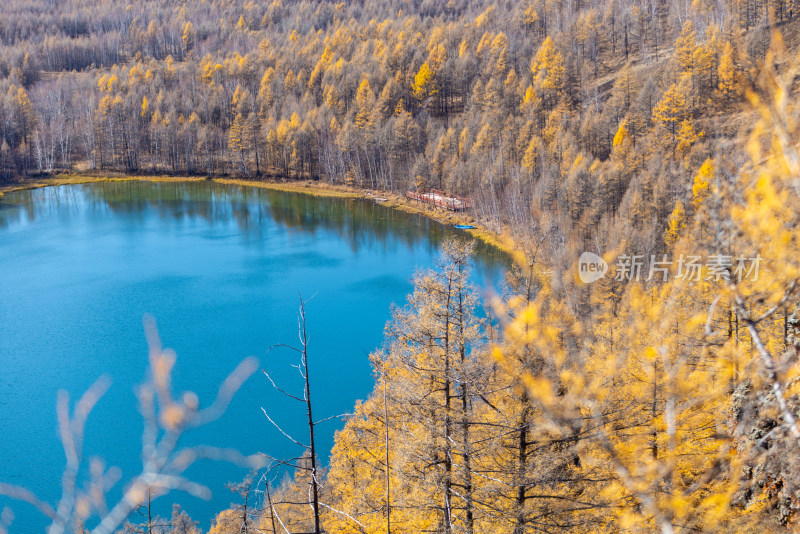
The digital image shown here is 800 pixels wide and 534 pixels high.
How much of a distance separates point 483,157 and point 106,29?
79641 mm

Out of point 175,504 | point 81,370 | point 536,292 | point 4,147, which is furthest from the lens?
point 4,147

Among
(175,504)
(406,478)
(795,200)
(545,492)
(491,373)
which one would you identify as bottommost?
(175,504)

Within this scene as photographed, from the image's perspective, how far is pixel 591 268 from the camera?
17844 millimetres

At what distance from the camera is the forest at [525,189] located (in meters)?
1.40

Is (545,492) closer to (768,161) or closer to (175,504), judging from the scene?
(768,161)

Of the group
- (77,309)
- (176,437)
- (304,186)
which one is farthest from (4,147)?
(176,437)

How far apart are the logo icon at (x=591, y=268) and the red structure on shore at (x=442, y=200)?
607 inches

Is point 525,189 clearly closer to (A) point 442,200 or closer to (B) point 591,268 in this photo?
(A) point 442,200

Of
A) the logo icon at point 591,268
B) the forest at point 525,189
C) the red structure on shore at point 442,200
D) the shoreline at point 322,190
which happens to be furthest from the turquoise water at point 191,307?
the logo icon at point 591,268

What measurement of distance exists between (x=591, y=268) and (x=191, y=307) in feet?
46.3

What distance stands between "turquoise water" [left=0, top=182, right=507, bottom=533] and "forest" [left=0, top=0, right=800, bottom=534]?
9.55 ft

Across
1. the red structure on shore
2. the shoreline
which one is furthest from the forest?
the shoreline

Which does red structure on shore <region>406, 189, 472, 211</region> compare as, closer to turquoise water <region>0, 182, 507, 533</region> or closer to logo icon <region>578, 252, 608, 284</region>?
turquoise water <region>0, 182, 507, 533</region>

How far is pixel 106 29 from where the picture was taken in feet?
293
